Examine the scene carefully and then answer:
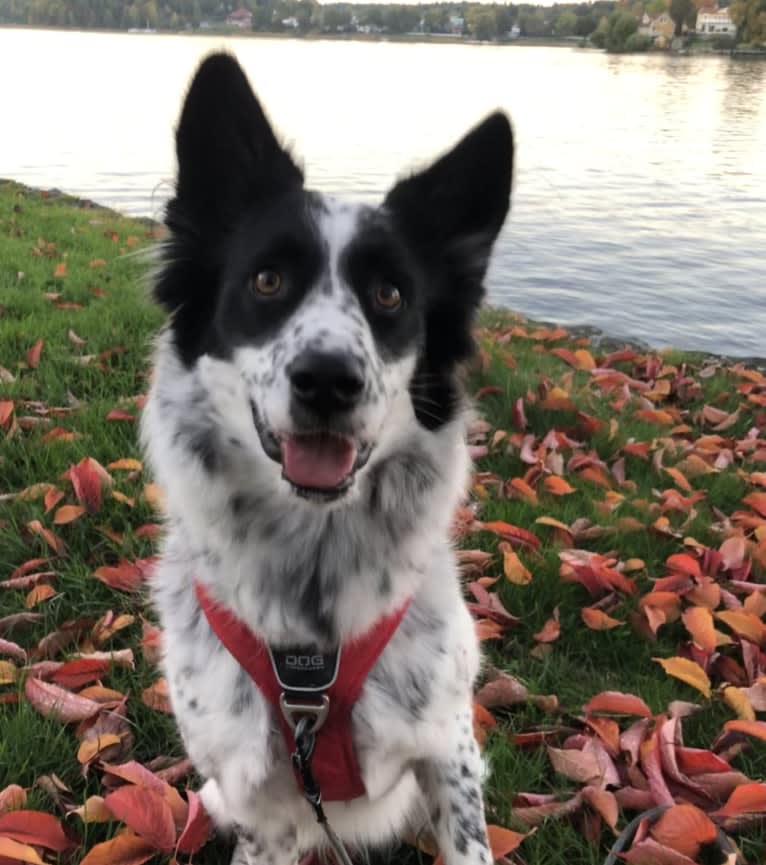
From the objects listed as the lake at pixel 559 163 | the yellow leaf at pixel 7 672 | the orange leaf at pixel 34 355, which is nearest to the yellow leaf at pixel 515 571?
the lake at pixel 559 163

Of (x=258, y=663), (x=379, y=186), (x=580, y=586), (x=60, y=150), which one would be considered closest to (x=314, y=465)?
(x=258, y=663)

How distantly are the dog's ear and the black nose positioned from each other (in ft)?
2.51

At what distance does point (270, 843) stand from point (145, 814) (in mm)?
431

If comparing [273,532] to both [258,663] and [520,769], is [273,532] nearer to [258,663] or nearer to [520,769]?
[258,663]

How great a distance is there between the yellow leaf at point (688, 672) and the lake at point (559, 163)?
65.6 inches

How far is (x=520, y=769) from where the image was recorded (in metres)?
2.82

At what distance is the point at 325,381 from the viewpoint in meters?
1.99

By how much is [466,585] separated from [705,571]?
1185 mm

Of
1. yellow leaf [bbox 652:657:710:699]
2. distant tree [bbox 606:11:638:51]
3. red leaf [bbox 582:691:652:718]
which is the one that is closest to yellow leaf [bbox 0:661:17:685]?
red leaf [bbox 582:691:652:718]

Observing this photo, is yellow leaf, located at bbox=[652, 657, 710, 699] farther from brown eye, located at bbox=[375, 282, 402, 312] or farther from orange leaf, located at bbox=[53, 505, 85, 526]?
orange leaf, located at bbox=[53, 505, 85, 526]

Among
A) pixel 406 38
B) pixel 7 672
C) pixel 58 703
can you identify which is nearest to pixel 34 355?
pixel 7 672

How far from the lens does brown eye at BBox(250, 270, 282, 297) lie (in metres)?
2.32

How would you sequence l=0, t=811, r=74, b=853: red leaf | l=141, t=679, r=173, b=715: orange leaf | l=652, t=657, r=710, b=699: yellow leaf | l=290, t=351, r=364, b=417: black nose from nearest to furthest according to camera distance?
1. l=290, t=351, r=364, b=417: black nose
2. l=0, t=811, r=74, b=853: red leaf
3. l=141, t=679, r=173, b=715: orange leaf
4. l=652, t=657, r=710, b=699: yellow leaf

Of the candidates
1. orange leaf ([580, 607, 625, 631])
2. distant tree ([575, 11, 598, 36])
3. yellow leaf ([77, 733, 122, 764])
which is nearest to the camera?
yellow leaf ([77, 733, 122, 764])
